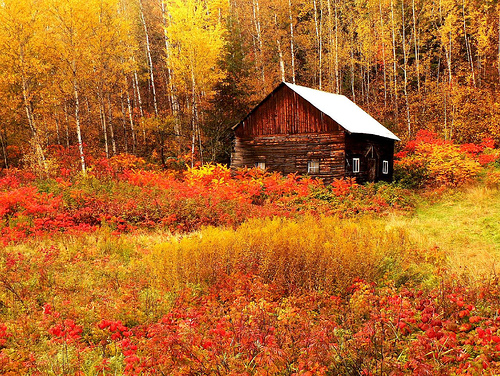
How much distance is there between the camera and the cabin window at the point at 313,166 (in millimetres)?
20516

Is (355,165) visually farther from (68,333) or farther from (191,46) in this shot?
(68,333)

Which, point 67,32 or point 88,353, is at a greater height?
point 67,32

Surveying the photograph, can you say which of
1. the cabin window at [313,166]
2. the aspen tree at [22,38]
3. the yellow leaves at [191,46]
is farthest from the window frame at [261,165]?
the aspen tree at [22,38]

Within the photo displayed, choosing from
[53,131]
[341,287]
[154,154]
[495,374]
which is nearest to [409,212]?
[341,287]

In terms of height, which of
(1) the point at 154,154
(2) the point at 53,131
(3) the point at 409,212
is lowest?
(3) the point at 409,212

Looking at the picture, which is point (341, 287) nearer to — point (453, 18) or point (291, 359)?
point (291, 359)

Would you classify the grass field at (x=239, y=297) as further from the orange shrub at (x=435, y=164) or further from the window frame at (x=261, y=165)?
the window frame at (x=261, y=165)

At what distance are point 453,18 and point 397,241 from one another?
26277 millimetres

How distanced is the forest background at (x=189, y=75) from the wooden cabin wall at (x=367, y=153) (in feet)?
20.8

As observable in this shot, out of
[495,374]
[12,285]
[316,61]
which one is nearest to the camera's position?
[495,374]

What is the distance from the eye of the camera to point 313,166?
20656 mm

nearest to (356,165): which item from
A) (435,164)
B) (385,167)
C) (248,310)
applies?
(385,167)

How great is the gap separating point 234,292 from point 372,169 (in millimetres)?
17400

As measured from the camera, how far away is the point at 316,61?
111ft
